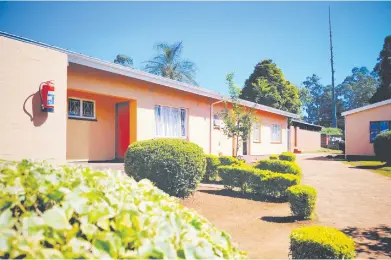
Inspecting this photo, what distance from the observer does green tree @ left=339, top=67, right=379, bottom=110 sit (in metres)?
69.1

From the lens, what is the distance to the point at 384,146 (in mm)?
15602

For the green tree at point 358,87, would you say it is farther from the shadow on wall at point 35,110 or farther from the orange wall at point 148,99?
the shadow on wall at point 35,110

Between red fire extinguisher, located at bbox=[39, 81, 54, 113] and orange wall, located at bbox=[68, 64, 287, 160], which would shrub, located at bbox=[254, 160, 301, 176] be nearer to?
orange wall, located at bbox=[68, 64, 287, 160]

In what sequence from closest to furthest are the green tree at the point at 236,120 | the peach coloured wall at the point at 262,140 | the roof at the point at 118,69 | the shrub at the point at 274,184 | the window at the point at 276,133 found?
the shrub at the point at 274,184
the roof at the point at 118,69
the green tree at the point at 236,120
the peach coloured wall at the point at 262,140
the window at the point at 276,133

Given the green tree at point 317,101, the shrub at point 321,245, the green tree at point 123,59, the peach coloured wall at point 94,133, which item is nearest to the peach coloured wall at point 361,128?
the peach coloured wall at point 94,133

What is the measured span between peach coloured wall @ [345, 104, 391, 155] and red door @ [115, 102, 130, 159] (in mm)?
19347

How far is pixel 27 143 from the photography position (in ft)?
19.4

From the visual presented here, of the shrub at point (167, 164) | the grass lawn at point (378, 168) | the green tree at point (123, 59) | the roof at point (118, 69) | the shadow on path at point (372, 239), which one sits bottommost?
the shadow on path at point (372, 239)

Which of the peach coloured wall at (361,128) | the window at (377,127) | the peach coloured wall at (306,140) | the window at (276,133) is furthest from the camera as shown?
the peach coloured wall at (306,140)

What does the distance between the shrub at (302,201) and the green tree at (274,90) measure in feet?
88.8

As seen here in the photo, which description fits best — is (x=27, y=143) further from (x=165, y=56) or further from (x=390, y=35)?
(x=390, y=35)

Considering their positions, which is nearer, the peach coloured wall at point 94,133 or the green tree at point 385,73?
the peach coloured wall at point 94,133

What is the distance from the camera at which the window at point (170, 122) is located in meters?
11.4

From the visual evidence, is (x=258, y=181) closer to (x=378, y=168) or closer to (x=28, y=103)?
(x=28, y=103)
